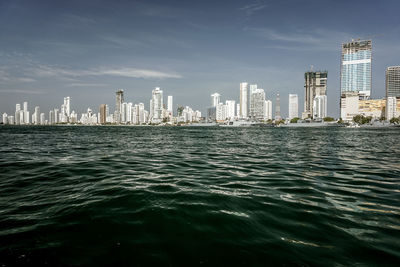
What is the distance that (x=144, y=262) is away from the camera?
364cm

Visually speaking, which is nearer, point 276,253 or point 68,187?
point 276,253

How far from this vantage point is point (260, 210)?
595cm

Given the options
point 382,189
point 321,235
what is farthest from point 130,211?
point 382,189

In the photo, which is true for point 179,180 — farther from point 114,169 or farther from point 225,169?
point 114,169

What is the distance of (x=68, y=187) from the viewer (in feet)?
26.5

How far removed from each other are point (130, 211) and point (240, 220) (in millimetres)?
2969

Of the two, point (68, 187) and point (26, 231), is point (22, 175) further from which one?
point (26, 231)

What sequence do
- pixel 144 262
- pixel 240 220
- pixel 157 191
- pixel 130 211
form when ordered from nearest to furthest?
pixel 144 262 → pixel 240 220 → pixel 130 211 → pixel 157 191

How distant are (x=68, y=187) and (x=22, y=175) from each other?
3864 millimetres

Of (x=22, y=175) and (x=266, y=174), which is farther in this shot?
(x=266, y=174)

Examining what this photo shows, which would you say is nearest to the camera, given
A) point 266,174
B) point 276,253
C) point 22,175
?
point 276,253

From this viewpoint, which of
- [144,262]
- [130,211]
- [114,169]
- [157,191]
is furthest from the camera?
[114,169]

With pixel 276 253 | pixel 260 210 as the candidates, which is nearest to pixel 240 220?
pixel 260 210

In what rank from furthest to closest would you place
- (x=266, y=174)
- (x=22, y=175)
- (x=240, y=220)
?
(x=266, y=174), (x=22, y=175), (x=240, y=220)
